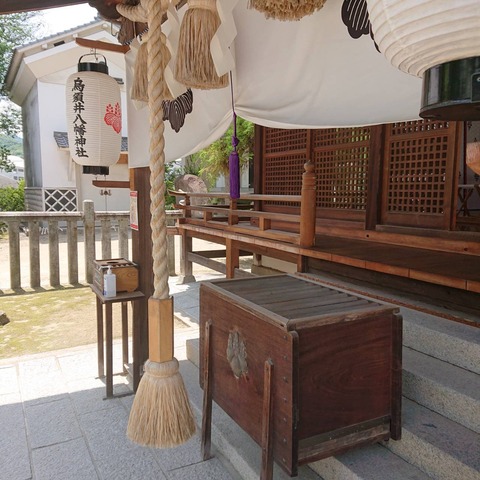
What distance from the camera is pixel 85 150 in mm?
3854

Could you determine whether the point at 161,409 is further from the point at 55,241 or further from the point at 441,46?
the point at 55,241

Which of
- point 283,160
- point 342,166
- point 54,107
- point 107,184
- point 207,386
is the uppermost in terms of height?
point 54,107

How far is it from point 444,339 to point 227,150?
1031cm

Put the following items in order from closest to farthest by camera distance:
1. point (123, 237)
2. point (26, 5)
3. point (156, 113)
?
point (156, 113)
point (26, 5)
point (123, 237)

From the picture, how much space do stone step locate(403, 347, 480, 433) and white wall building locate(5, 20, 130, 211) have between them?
513 inches

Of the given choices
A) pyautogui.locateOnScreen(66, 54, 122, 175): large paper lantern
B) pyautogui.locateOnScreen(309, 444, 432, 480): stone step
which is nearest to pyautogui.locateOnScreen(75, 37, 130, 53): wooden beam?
pyautogui.locateOnScreen(66, 54, 122, 175): large paper lantern

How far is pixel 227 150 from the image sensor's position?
39.9 ft

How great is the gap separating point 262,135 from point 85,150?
356cm

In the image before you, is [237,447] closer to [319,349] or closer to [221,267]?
[319,349]

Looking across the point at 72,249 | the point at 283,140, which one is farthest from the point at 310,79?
the point at 72,249

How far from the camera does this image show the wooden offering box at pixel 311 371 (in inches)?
66.9

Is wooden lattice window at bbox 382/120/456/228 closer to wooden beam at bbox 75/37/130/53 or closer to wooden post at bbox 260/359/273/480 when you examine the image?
wooden beam at bbox 75/37/130/53

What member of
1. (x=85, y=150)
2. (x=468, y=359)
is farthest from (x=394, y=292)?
(x=85, y=150)

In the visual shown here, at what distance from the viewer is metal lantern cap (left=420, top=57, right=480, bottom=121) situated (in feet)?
2.40
